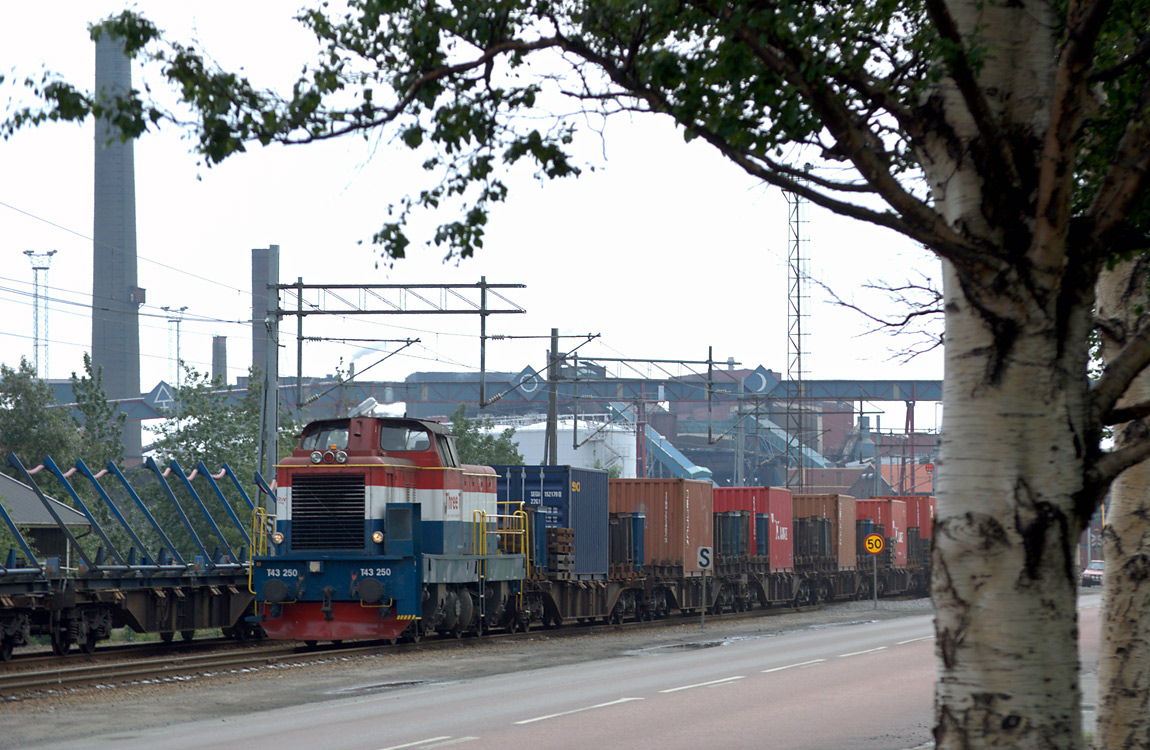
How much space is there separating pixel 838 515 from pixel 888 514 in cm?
551

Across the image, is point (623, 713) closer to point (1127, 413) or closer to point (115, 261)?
point (1127, 413)

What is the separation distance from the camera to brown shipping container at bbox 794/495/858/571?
47.1 m

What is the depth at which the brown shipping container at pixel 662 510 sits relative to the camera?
34250mm

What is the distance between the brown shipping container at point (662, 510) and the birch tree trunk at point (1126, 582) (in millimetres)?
23363

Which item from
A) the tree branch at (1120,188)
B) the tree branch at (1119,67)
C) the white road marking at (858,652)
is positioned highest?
the tree branch at (1119,67)

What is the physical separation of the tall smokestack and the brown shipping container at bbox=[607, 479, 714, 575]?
48.0 m

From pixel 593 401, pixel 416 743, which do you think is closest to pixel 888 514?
pixel 416 743

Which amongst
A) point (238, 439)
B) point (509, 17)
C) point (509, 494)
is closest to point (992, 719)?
point (509, 17)

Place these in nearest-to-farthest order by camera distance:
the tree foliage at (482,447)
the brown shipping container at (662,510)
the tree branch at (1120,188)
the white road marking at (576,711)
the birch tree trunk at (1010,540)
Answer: the birch tree trunk at (1010,540), the tree branch at (1120,188), the white road marking at (576,711), the brown shipping container at (662,510), the tree foliage at (482,447)

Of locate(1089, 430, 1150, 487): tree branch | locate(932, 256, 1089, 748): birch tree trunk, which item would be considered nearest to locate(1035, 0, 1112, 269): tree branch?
locate(932, 256, 1089, 748): birch tree trunk

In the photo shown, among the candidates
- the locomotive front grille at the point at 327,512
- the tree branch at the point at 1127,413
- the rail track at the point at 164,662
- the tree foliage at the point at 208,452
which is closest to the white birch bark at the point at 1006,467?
the tree branch at the point at 1127,413

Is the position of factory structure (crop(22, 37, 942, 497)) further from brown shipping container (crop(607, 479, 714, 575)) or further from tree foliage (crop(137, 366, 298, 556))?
brown shipping container (crop(607, 479, 714, 575))

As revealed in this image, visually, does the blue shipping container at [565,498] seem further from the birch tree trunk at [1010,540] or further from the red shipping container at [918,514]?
the red shipping container at [918,514]

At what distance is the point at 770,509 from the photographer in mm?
41531
